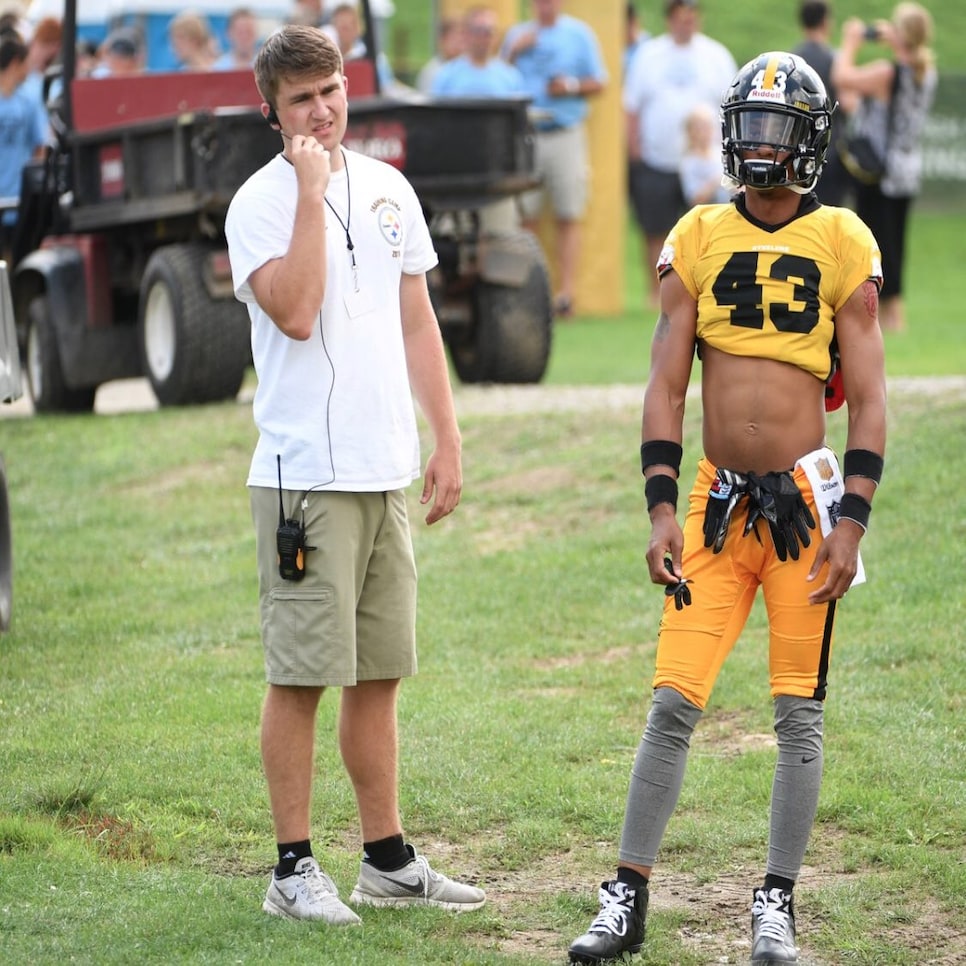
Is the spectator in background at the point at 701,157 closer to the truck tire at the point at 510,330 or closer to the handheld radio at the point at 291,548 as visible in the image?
the truck tire at the point at 510,330

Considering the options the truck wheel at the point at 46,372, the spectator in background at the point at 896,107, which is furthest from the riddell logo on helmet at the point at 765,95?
the spectator in background at the point at 896,107

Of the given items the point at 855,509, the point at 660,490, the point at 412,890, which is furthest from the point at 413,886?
the point at 855,509

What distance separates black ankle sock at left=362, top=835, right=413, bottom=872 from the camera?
4.80 meters

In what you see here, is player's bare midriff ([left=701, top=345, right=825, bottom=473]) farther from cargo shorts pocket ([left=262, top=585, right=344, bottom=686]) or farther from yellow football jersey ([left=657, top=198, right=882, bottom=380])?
cargo shorts pocket ([left=262, top=585, right=344, bottom=686])

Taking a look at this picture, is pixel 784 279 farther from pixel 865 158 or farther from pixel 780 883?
pixel 865 158

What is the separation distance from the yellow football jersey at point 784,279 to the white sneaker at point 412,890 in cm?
147

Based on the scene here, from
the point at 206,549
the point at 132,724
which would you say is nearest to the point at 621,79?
the point at 206,549

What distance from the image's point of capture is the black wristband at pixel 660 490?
454cm

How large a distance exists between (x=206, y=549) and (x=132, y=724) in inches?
108

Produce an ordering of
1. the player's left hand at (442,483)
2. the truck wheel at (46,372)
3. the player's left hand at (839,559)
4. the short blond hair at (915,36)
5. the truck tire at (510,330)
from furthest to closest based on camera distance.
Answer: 1. the short blond hair at (915,36)
2. the truck wheel at (46,372)
3. the truck tire at (510,330)
4. the player's left hand at (442,483)
5. the player's left hand at (839,559)

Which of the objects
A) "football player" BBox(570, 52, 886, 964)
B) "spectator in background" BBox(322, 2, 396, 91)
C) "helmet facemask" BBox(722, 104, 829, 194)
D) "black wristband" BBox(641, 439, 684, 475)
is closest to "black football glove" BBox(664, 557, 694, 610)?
"football player" BBox(570, 52, 886, 964)

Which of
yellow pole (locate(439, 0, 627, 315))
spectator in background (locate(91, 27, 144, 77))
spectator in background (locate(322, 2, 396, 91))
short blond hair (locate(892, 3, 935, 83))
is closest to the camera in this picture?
spectator in background (locate(91, 27, 144, 77))

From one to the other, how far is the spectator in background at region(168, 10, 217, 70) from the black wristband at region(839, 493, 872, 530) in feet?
32.2

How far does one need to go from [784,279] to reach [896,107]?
449 inches
